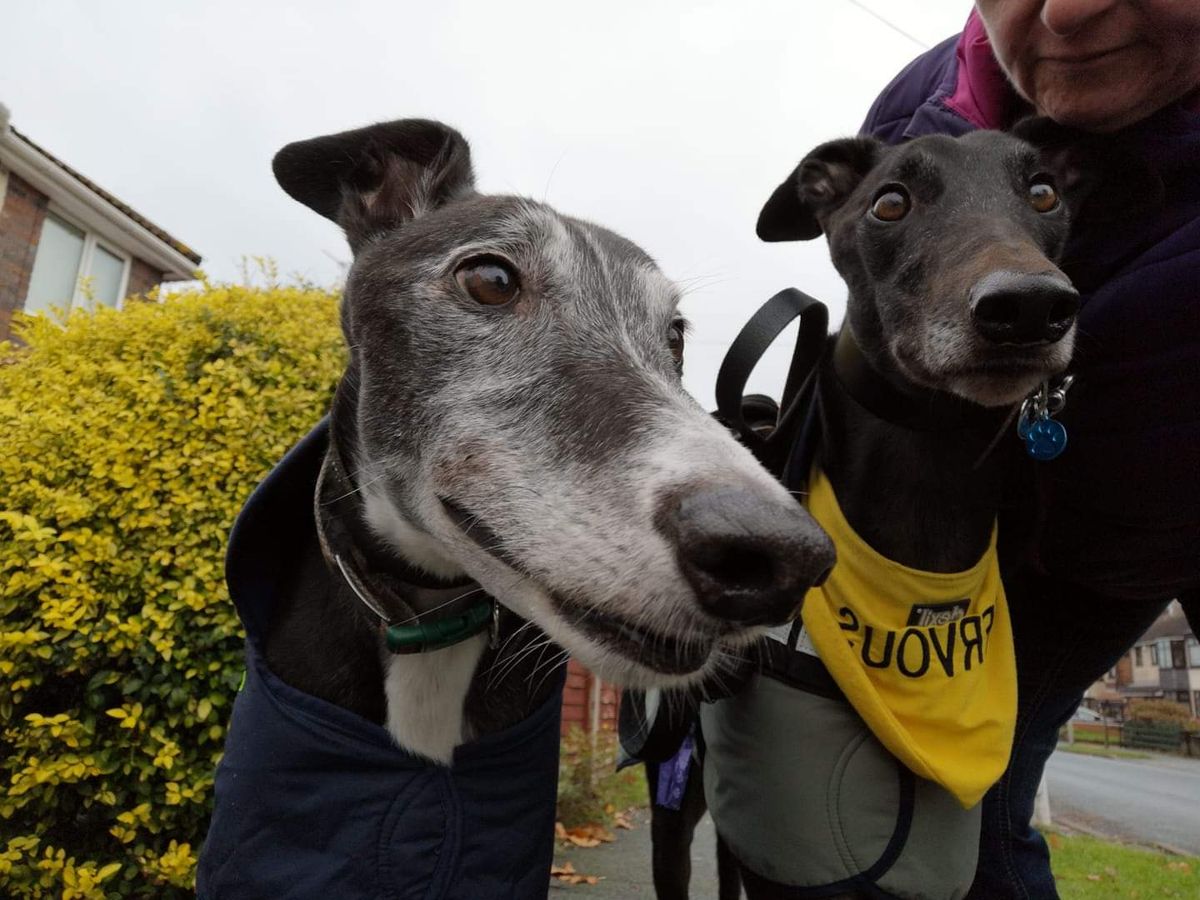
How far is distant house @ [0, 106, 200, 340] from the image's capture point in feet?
41.3

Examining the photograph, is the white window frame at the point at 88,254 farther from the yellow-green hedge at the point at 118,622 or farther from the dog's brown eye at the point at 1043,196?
the dog's brown eye at the point at 1043,196

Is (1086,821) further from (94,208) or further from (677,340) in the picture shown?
(94,208)

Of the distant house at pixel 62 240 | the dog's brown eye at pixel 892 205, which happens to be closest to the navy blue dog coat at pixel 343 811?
the dog's brown eye at pixel 892 205

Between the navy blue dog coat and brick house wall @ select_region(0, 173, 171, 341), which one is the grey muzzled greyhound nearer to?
the navy blue dog coat

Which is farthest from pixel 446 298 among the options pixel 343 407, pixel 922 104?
pixel 922 104

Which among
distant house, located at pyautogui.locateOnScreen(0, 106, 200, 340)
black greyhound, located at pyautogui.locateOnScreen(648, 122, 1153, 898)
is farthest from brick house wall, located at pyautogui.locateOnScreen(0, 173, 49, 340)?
black greyhound, located at pyautogui.locateOnScreen(648, 122, 1153, 898)

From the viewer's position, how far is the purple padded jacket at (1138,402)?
1953 mm

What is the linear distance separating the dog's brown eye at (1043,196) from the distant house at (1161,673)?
132ft

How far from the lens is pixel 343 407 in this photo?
2271mm

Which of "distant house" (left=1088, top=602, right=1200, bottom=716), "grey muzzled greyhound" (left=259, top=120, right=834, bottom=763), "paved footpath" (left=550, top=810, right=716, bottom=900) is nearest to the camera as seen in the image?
"grey muzzled greyhound" (left=259, top=120, right=834, bottom=763)

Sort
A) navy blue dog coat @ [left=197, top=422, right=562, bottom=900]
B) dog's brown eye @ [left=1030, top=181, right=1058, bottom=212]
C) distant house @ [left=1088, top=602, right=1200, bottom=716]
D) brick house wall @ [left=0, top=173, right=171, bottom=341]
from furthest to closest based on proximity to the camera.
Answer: distant house @ [left=1088, top=602, right=1200, bottom=716] < brick house wall @ [left=0, top=173, right=171, bottom=341] < dog's brown eye @ [left=1030, top=181, right=1058, bottom=212] < navy blue dog coat @ [left=197, top=422, right=562, bottom=900]

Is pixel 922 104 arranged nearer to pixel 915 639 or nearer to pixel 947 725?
pixel 915 639

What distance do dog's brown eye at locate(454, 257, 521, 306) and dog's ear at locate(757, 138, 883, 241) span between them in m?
1.23

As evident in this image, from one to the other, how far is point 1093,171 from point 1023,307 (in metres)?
0.83
